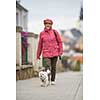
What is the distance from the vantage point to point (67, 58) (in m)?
2.40

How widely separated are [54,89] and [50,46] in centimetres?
30

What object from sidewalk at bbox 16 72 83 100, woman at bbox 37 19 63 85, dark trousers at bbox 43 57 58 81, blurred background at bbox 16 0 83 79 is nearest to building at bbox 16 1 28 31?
blurred background at bbox 16 0 83 79

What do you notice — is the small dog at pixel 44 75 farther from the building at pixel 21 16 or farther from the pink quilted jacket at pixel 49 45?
→ the building at pixel 21 16

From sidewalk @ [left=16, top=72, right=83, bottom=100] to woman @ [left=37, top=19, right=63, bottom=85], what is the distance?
0.19ft

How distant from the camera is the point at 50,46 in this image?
7.95 ft

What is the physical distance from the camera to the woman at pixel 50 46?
2420mm

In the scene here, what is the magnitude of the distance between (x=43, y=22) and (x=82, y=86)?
510 mm

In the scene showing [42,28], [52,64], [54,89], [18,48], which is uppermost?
[42,28]

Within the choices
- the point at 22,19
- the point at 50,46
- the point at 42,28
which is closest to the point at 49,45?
the point at 50,46

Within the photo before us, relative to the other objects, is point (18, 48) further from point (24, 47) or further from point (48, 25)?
point (48, 25)

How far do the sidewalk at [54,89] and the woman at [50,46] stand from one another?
0.19 ft
